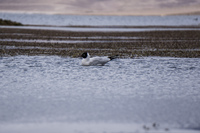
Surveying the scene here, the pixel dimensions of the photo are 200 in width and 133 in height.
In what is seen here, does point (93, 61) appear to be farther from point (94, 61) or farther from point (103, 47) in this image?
point (103, 47)

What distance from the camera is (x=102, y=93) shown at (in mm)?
10523

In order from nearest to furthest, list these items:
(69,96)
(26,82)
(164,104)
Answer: (164,104), (69,96), (26,82)

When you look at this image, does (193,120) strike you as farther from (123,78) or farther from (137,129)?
(123,78)

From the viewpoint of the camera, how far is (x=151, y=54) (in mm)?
21578

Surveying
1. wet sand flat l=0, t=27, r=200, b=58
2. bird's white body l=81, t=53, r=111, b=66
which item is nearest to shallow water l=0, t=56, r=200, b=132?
bird's white body l=81, t=53, r=111, b=66

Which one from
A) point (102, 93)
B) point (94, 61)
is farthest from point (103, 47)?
point (102, 93)

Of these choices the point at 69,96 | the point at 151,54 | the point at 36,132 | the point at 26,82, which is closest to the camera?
the point at 36,132

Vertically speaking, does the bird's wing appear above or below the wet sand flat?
above

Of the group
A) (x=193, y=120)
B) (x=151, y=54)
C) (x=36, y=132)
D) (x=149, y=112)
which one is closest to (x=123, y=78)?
(x=149, y=112)

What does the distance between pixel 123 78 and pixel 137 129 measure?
6.17 metres

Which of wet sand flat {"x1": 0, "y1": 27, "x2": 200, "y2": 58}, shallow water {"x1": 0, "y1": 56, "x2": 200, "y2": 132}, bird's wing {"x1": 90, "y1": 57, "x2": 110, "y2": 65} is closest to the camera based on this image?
shallow water {"x1": 0, "y1": 56, "x2": 200, "y2": 132}

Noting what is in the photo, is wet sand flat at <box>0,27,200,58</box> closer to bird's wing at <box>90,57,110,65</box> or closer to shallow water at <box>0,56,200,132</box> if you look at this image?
bird's wing at <box>90,57,110,65</box>

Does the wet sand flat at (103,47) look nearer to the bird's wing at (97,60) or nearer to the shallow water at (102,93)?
the bird's wing at (97,60)

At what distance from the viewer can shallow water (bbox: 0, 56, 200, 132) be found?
26.3ft
